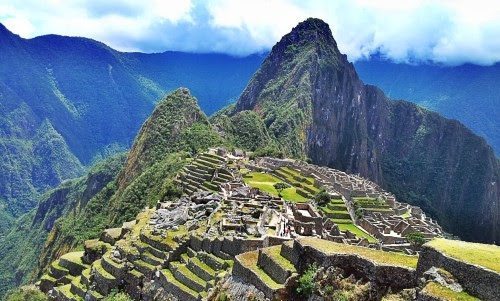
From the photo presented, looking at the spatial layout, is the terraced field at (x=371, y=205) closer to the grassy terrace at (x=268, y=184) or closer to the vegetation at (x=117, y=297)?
the grassy terrace at (x=268, y=184)

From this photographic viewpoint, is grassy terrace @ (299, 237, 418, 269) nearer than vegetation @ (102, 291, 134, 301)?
Yes

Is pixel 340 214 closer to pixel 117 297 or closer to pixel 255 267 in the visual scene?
pixel 117 297

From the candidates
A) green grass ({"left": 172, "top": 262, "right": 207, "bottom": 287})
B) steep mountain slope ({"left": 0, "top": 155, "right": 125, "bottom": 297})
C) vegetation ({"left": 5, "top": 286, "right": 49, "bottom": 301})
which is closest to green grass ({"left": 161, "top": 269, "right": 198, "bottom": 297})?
green grass ({"left": 172, "top": 262, "right": 207, "bottom": 287})

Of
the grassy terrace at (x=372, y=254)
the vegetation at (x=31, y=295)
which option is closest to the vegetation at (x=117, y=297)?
the vegetation at (x=31, y=295)

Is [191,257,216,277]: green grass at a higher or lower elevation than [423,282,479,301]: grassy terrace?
lower

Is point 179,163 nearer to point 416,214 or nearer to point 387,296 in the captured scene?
point 416,214

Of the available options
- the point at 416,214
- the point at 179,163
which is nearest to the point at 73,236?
the point at 179,163

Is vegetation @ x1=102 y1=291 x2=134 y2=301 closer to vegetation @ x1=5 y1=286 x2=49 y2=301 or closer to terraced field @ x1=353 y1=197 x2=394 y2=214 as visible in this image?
vegetation @ x1=5 y1=286 x2=49 y2=301
